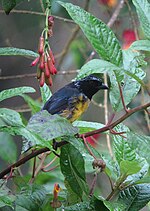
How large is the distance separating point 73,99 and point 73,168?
640 millimetres

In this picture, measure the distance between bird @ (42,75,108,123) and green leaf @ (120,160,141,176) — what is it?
0.49m

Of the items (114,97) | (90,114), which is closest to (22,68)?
(90,114)

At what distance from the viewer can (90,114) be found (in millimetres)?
4770

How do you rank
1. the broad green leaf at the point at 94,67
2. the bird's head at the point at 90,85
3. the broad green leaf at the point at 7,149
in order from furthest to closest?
the broad green leaf at the point at 7,149
the bird's head at the point at 90,85
the broad green leaf at the point at 94,67

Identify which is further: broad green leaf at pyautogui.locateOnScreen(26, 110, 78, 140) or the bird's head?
the bird's head

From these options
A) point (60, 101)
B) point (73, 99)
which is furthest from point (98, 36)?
point (73, 99)

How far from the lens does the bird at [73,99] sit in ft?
5.91

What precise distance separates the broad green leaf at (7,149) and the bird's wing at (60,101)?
1.30 ft

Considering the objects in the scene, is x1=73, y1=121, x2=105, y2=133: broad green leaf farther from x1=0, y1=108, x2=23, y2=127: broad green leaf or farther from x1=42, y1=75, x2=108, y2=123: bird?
x1=0, y1=108, x2=23, y2=127: broad green leaf

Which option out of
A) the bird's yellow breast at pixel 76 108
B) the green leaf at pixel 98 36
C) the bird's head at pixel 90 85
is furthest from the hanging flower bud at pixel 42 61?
the bird's head at pixel 90 85

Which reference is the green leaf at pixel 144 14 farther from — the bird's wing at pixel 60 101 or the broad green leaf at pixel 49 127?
the bird's wing at pixel 60 101

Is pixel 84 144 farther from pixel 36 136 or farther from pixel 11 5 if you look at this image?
pixel 11 5

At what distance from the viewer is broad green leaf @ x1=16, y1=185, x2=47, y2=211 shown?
1.42 meters

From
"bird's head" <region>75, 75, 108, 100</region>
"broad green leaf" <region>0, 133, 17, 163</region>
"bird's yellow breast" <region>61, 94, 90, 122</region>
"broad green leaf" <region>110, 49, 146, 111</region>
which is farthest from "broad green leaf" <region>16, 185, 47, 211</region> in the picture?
"broad green leaf" <region>0, 133, 17, 163</region>
